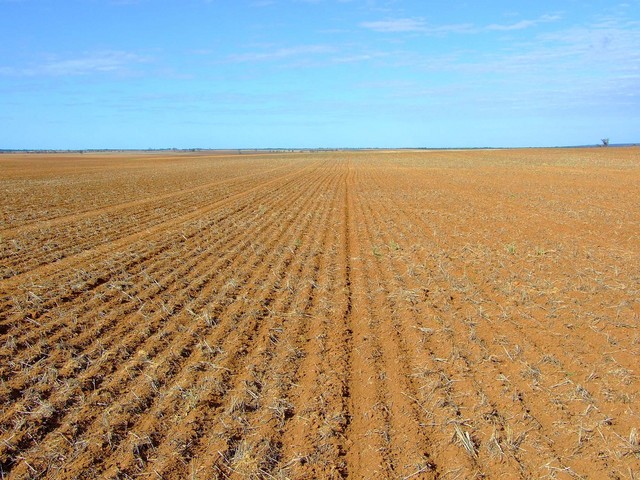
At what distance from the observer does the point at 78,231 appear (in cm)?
1280

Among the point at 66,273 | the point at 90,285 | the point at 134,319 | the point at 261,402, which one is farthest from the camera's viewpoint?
the point at 66,273

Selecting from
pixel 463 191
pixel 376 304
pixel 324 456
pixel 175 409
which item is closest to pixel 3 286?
Result: pixel 175 409

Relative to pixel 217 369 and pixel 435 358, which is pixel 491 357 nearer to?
pixel 435 358

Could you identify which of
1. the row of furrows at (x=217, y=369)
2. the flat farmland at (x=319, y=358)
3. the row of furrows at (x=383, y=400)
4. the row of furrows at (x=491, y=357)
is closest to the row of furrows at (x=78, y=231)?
the flat farmland at (x=319, y=358)

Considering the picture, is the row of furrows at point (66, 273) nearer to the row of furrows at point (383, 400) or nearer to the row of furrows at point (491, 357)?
the row of furrows at point (383, 400)

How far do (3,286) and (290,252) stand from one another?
547 cm

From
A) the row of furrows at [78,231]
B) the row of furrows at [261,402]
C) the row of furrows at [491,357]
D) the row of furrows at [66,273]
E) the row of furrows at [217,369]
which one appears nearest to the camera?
the row of furrows at [261,402]

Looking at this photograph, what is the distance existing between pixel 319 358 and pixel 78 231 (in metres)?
10.3

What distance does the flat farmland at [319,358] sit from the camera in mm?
3646

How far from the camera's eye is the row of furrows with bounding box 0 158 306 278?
9.81 m

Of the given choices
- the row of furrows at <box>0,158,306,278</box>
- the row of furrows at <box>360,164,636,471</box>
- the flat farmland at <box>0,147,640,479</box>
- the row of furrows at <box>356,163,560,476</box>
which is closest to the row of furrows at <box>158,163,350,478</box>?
the flat farmland at <box>0,147,640,479</box>

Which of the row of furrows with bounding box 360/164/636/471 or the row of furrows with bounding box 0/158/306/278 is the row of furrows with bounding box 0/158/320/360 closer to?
the row of furrows with bounding box 0/158/306/278

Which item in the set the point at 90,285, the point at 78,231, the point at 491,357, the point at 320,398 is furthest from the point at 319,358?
the point at 78,231

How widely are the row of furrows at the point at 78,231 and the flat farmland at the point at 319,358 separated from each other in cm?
14
